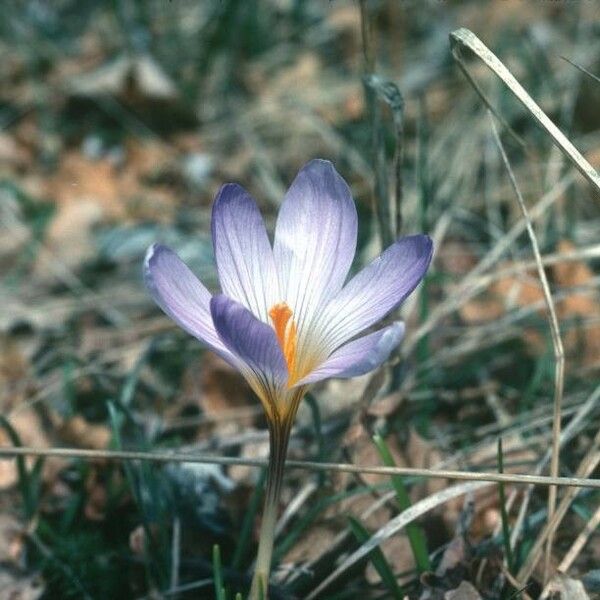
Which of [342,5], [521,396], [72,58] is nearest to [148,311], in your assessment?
[521,396]

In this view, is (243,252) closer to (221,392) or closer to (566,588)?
(566,588)

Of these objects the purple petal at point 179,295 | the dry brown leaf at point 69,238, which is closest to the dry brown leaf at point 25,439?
the dry brown leaf at point 69,238

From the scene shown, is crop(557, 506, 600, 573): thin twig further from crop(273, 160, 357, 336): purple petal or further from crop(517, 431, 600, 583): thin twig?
crop(273, 160, 357, 336): purple petal

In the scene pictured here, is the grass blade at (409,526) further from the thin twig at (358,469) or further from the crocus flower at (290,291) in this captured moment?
the crocus flower at (290,291)

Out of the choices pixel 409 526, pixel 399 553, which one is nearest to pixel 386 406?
pixel 399 553

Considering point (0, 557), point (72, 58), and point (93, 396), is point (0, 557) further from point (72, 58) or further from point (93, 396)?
point (72, 58)

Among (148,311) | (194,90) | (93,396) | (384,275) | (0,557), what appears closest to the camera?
(384,275)

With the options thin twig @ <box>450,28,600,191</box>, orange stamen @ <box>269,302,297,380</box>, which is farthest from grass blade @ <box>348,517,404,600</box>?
thin twig @ <box>450,28,600,191</box>
